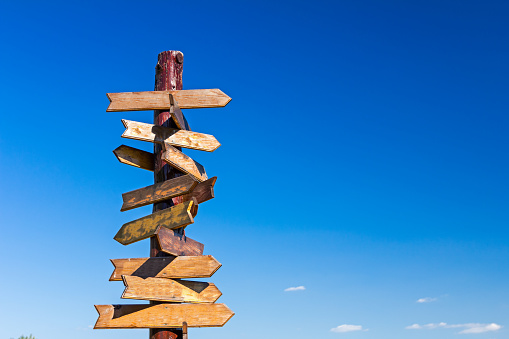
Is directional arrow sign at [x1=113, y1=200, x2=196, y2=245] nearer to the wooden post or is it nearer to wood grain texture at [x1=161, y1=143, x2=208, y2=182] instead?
the wooden post

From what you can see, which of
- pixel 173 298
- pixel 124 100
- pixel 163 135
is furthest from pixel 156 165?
pixel 173 298

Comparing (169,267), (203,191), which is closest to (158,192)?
(203,191)

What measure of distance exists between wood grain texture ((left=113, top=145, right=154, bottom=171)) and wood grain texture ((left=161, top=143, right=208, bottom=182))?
20.6 inches

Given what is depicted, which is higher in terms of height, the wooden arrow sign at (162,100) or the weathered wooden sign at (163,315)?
the wooden arrow sign at (162,100)

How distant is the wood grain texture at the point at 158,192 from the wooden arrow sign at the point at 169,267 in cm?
85

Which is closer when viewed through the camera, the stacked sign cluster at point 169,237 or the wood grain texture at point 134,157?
the stacked sign cluster at point 169,237

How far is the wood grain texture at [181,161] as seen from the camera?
740cm

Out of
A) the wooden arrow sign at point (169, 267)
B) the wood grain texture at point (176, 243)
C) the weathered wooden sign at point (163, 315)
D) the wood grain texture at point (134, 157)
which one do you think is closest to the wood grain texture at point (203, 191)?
the wood grain texture at point (176, 243)

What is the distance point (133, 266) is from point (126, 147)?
6.01 feet

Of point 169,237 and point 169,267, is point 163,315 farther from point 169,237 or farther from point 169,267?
point 169,237

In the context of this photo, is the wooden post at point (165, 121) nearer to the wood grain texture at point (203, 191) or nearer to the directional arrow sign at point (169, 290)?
the wood grain texture at point (203, 191)

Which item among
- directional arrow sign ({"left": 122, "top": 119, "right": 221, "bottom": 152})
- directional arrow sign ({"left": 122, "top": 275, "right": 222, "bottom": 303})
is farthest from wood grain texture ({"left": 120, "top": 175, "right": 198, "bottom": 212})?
directional arrow sign ({"left": 122, "top": 275, "right": 222, "bottom": 303})

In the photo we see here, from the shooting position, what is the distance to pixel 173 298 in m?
6.93

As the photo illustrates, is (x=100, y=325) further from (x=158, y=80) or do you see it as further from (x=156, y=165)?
(x=158, y=80)
